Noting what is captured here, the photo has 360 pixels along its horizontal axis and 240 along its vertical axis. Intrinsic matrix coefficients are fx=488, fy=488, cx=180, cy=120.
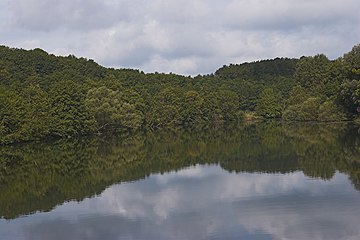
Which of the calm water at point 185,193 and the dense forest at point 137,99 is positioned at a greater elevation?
the dense forest at point 137,99

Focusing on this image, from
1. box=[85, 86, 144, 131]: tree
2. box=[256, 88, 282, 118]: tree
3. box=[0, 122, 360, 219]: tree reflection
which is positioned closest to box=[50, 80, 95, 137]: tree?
box=[85, 86, 144, 131]: tree

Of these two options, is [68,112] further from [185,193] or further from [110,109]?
[185,193]

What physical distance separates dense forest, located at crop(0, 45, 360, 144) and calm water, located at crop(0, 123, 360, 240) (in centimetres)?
1061

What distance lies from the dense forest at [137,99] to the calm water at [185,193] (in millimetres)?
10613

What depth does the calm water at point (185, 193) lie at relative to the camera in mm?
15180

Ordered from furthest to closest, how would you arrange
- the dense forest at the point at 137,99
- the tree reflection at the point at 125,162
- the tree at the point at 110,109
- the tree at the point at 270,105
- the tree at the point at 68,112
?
the tree at the point at 270,105
the tree at the point at 110,109
the tree at the point at 68,112
the dense forest at the point at 137,99
the tree reflection at the point at 125,162

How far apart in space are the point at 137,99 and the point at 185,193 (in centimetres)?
4785

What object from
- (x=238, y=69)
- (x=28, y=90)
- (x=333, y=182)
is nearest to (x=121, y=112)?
(x=28, y=90)

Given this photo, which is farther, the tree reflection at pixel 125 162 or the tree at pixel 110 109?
the tree at pixel 110 109

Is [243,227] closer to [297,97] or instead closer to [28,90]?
[28,90]

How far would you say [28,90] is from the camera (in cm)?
5081

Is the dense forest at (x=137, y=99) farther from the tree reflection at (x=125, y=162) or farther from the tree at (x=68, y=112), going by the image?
the tree reflection at (x=125, y=162)

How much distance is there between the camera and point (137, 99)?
224 feet

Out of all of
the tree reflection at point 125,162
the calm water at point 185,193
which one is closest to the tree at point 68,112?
the tree reflection at point 125,162
